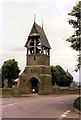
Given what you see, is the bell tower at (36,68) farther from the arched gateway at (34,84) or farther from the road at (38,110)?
the road at (38,110)

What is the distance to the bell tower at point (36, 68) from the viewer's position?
58375 millimetres

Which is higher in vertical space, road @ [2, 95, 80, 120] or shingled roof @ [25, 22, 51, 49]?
shingled roof @ [25, 22, 51, 49]

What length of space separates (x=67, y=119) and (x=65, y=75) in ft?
284

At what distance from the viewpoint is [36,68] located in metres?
59.1

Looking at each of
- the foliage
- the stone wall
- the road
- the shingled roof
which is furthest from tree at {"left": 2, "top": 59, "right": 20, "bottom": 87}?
the road

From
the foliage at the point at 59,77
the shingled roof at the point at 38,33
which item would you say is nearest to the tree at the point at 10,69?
the foliage at the point at 59,77

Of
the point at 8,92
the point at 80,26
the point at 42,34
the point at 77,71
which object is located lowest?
→ the point at 8,92

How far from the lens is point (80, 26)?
2217 cm

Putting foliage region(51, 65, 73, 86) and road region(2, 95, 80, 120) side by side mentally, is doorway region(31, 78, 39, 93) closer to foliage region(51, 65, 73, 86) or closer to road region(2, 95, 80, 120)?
foliage region(51, 65, 73, 86)

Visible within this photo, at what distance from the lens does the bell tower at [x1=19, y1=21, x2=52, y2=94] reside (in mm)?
58375

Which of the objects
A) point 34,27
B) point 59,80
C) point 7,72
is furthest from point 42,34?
point 59,80

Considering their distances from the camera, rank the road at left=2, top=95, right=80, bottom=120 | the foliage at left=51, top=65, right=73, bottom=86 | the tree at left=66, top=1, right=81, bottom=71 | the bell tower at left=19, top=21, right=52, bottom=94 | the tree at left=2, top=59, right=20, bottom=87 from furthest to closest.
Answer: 1. the foliage at left=51, top=65, right=73, bottom=86
2. the tree at left=2, top=59, right=20, bottom=87
3. the bell tower at left=19, top=21, right=52, bottom=94
4. the tree at left=66, top=1, right=81, bottom=71
5. the road at left=2, top=95, right=80, bottom=120

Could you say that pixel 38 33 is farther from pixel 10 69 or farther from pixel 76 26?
pixel 76 26

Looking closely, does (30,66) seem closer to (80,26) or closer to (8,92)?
(8,92)
